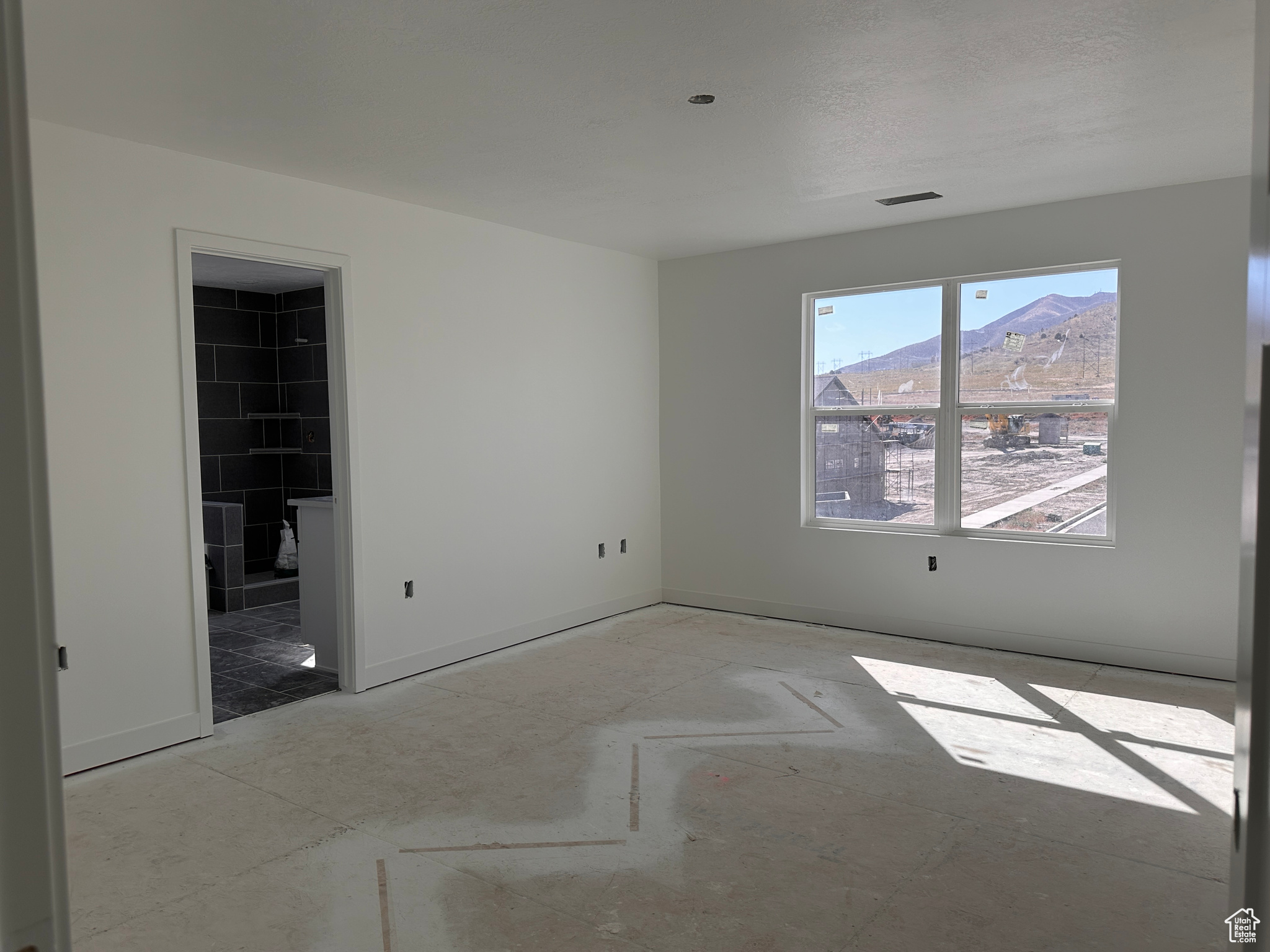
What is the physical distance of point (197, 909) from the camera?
2.56 m

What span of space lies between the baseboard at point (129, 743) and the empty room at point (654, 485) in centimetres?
2

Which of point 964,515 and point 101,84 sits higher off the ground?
point 101,84

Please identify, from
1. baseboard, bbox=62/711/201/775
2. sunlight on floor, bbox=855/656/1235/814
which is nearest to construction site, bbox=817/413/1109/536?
sunlight on floor, bbox=855/656/1235/814

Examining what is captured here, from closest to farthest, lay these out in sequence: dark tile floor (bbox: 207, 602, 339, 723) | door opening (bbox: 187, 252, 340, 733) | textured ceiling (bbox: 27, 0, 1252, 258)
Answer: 1. textured ceiling (bbox: 27, 0, 1252, 258)
2. dark tile floor (bbox: 207, 602, 339, 723)
3. door opening (bbox: 187, 252, 340, 733)

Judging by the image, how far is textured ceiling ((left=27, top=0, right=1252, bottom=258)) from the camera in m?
2.60

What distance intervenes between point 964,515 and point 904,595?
646 mm

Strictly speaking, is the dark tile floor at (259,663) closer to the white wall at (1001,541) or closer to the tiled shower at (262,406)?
the tiled shower at (262,406)

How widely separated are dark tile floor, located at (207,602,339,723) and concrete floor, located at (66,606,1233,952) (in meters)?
0.26

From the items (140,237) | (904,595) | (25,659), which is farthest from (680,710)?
(25,659)

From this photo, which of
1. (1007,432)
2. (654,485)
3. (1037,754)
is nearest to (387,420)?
(654,485)

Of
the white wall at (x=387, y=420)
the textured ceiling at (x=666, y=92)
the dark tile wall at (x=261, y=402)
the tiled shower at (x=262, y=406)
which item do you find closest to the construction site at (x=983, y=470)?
the textured ceiling at (x=666, y=92)

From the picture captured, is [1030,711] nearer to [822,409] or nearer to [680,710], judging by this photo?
[680,710]

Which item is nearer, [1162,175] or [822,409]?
[1162,175]

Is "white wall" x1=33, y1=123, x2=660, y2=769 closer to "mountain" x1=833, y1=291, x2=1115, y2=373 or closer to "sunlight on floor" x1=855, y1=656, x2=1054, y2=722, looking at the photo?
"mountain" x1=833, y1=291, x2=1115, y2=373
